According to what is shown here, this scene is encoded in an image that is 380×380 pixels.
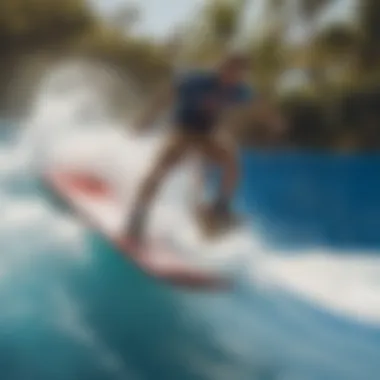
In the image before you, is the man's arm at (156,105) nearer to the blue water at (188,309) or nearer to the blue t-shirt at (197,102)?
the blue t-shirt at (197,102)

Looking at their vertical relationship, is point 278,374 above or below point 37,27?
below

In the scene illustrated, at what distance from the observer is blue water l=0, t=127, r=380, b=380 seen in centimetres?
88

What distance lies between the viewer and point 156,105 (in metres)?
0.92

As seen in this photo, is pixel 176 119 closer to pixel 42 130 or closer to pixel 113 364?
pixel 42 130

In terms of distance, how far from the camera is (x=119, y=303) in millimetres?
895

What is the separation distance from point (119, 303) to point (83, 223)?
0.11 meters

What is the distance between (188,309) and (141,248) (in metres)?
0.09

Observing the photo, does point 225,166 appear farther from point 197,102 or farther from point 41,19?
point 41,19

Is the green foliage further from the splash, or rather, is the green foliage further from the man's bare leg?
the man's bare leg

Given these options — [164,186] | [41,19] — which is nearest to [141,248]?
[164,186]

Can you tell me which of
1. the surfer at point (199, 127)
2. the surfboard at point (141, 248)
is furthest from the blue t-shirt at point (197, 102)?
the surfboard at point (141, 248)

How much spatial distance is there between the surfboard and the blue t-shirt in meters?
0.13

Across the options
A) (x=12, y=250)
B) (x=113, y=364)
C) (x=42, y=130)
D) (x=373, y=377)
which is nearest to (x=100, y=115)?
(x=42, y=130)

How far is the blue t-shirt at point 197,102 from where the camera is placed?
2.99ft
